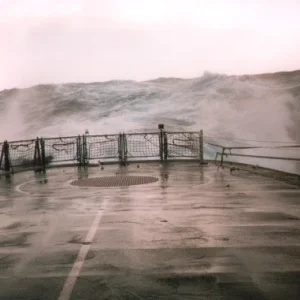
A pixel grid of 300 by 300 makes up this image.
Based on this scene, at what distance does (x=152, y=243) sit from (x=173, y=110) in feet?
225

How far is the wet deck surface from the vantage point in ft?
16.3

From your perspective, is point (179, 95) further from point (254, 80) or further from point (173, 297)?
point (173, 297)

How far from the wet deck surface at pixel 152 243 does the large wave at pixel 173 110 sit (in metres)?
49.9

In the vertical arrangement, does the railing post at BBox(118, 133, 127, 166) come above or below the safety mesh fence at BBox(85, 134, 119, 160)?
above

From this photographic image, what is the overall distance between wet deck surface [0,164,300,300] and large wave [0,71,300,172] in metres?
49.9

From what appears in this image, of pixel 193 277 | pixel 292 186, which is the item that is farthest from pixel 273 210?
pixel 193 277

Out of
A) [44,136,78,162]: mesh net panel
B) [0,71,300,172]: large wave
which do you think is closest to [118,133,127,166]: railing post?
[44,136,78,162]: mesh net panel

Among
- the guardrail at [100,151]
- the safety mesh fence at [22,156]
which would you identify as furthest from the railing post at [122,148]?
the safety mesh fence at [22,156]

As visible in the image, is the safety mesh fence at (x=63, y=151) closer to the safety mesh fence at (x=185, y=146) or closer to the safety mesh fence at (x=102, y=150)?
the safety mesh fence at (x=102, y=150)

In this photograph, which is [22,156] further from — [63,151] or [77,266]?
[77,266]

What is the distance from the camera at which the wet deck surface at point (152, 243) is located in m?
4.98

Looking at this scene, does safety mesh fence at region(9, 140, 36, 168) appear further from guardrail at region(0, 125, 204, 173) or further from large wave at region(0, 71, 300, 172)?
large wave at region(0, 71, 300, 172)

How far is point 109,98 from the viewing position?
90438mm

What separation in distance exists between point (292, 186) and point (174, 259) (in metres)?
8.19
